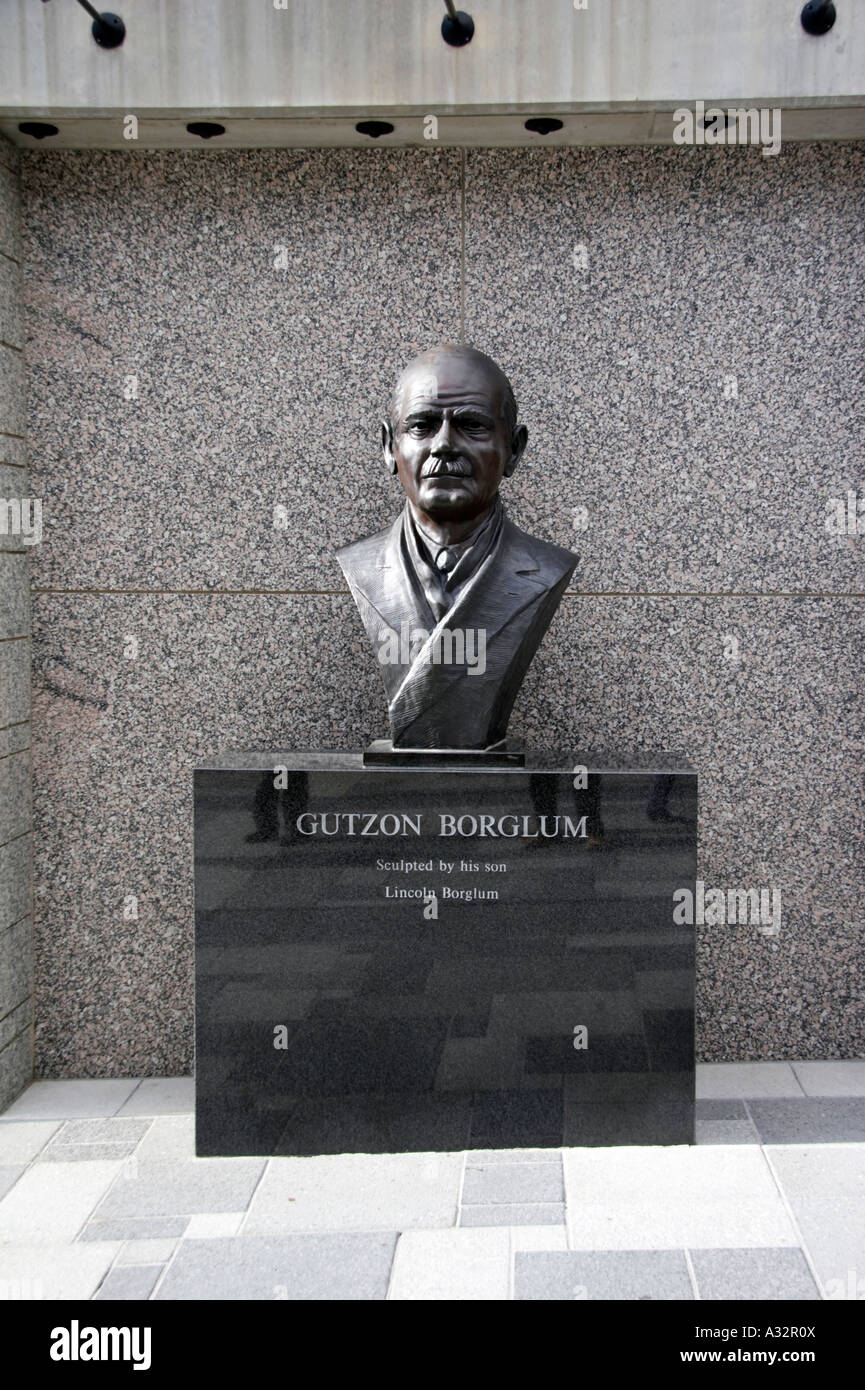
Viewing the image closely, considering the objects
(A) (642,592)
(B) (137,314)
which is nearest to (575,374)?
(A) (642,592)

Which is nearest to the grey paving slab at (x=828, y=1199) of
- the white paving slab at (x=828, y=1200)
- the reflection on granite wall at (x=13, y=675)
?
the white paving slab at (x=828, y=1200)

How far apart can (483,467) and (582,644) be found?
88 cm

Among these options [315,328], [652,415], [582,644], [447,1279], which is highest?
[315,328]

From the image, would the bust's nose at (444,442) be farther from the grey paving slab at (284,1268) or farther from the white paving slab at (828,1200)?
the white paving slab at (828,1200)

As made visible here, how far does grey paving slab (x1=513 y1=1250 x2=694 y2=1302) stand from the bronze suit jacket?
1.29 meters

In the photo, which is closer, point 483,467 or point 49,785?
point 483,467

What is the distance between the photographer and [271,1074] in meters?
3.08

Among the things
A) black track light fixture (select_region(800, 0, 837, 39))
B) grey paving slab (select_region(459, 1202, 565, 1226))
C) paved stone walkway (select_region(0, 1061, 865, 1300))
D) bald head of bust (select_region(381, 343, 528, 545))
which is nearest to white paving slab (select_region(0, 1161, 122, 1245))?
paved stone walkway (select_region(0, 1061, 865, 1300))

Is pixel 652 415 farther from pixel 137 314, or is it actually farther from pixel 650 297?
pixel 137 314

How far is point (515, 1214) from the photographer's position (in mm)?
2693

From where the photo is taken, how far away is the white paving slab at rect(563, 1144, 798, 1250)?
8.46 ft

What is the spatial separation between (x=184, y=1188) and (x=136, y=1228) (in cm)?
22

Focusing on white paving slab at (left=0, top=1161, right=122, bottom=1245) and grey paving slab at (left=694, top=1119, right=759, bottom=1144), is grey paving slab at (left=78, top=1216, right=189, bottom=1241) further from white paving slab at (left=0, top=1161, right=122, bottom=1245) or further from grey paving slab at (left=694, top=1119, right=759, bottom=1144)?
grey paving slab at (left=694, top=1119, right=759, bottom=1144)

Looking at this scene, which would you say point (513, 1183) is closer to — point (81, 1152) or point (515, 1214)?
point (515, 1214)
